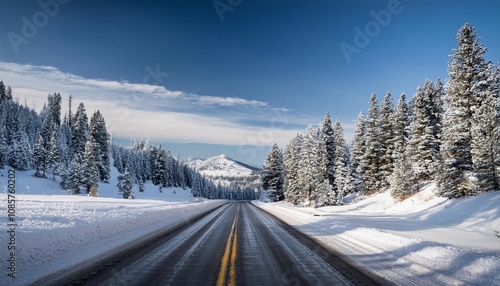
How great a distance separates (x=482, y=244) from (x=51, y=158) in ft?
293

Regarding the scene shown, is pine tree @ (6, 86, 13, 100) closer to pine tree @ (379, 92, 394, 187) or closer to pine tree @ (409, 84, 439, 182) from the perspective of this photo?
pine tree @ (379, 92, 394, 187)

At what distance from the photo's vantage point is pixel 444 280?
7684mm

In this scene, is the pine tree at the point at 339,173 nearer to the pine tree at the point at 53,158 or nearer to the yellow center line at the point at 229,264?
the yellow center line at the point at 229,264

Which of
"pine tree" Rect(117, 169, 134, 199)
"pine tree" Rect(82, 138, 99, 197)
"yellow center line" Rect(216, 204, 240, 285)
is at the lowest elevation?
"yellow center line" Rect(216, 204, 240, 285)

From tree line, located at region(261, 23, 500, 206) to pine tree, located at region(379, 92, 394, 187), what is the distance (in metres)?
0.14

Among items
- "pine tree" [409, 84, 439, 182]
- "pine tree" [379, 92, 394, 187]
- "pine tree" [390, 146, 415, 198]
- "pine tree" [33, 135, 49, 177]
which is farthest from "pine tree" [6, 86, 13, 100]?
"pine tree" [409, 84, 439, 182]

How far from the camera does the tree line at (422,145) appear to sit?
2639 cm

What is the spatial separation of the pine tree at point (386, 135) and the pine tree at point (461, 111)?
65.4ft

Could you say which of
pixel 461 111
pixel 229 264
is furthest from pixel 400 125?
pixel 229 264

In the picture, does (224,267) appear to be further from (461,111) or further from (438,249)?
(461,111)

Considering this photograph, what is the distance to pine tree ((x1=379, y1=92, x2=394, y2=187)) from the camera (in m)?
49.9

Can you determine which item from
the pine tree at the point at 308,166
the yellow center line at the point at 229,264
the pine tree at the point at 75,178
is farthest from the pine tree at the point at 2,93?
the yellow center line at the point at 229,264

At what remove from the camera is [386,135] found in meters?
51.0

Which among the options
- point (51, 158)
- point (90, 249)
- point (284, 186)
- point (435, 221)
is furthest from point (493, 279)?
point (51, 158)
